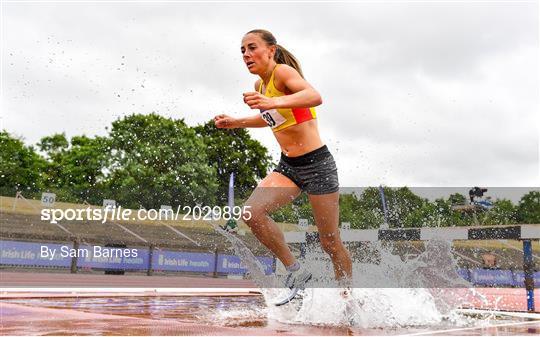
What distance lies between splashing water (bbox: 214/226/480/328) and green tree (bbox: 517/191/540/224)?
50.4m

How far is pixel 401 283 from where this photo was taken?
4.81 metres

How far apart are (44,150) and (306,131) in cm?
5400

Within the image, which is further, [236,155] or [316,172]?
[236,155]

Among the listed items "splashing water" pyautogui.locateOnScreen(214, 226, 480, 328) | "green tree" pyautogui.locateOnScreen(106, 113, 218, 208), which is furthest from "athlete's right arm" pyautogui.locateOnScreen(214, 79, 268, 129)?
"green tree" pyautogui.locateOnScreen(106, 113, 218, 208)

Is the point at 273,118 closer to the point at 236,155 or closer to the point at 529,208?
the point at 236,155

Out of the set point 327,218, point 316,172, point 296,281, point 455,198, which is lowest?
point 296,281

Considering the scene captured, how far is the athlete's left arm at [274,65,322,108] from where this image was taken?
3407mm

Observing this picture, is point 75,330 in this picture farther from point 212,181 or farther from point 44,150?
point 44,150

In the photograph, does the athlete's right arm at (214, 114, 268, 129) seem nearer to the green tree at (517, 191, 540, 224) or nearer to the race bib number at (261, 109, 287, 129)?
the race bib number at (261, 109, 287, 129)

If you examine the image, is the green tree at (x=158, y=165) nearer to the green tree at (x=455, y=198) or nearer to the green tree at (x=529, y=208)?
the green tree at (x=455, y=198)

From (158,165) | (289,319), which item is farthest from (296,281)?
(158,165)

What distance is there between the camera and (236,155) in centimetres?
4625

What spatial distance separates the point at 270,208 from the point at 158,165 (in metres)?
36.0

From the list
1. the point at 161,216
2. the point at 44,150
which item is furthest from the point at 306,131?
the point at 44,150
